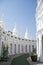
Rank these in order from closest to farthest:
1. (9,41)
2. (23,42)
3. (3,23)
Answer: (9,41) < (3,23) < (23,42)

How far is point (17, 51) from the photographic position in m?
38.1

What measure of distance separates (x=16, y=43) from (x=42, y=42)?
18.7 metres

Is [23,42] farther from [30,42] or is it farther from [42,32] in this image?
[42,32]

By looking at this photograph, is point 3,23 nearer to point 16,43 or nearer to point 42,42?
point 16,43

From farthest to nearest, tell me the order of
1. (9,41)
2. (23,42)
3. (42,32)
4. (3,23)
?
(23,42) < (3,23) < (9,41) < (42,32)

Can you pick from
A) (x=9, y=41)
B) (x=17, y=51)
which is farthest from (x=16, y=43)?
(x=9, y=41)

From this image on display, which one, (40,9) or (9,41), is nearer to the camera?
(40,9)

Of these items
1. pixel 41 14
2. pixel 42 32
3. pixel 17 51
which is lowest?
pixel 17 51

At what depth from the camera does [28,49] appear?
4381 centimetres

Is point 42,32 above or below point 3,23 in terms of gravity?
below

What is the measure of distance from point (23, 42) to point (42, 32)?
74.8ft

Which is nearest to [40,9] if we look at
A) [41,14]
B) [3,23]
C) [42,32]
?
[41,14]

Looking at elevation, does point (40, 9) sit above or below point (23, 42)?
above

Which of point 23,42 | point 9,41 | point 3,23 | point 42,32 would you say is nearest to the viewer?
point 42,32
